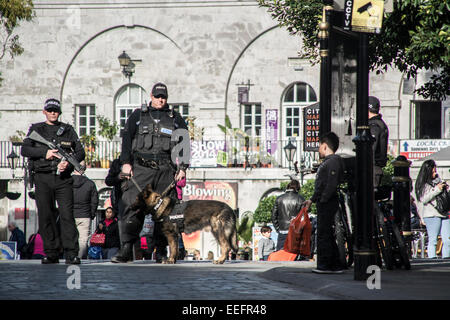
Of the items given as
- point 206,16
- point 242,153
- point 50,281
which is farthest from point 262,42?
point 50,281

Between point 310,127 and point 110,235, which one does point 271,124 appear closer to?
point 310,127

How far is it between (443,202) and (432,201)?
18 cm

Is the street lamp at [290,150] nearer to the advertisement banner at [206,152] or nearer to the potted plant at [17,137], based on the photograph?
the advertisement banner at [206,152]

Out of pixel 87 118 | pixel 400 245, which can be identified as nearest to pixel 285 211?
pixel 400 245

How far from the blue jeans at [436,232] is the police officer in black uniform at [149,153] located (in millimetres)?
5896

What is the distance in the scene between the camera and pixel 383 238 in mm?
9266

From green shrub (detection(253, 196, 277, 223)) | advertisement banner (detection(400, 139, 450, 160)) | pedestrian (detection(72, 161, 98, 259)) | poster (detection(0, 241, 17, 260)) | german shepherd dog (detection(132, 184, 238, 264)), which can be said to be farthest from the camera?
advertisement banner (detection(400, 139, 450, 160))

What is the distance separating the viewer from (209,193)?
30.8m

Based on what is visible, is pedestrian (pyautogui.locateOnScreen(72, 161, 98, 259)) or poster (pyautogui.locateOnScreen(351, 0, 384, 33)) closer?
poster (pyautogui.locateOnScreen(351, 0, 384, 33))

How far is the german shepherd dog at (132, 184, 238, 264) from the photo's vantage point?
33.7 feet

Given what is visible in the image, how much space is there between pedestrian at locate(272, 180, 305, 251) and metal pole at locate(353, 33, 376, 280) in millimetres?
6965

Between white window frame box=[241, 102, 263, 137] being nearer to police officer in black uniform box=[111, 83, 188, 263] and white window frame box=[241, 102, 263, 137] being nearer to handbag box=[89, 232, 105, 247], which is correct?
handbag box=[89, 232, 105, 247]

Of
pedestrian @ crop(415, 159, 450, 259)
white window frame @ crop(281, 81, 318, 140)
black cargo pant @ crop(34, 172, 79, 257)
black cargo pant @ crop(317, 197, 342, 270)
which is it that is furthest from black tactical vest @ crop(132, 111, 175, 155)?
white window frame @ crop(281, 81, 318, 140)

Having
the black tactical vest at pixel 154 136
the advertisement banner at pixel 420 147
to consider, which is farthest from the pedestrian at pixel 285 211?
the advertisement banner at pixel 420 147
